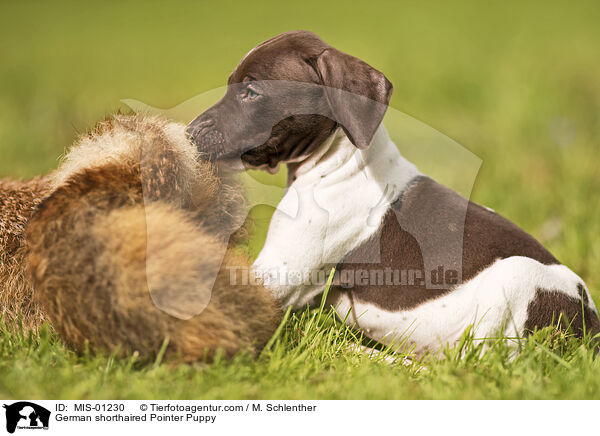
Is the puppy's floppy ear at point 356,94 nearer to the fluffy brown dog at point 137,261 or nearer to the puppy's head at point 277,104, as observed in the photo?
the puppy's head at point 277,104

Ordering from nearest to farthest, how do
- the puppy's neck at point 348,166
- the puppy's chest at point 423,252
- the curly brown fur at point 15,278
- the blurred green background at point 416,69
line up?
the curly brown fur at point 15,278, the puppy's chest at point 423,252, the puppy's neck at point 348,166, the blurred green background at point 416,69

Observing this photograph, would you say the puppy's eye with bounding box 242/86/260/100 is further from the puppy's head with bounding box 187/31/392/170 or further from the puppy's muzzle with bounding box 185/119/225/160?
the puppy's muzzle with bounding box 185/119/225/160

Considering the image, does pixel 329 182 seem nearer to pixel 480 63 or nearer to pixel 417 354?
pixel 417 354

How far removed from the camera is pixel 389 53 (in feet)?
22.0

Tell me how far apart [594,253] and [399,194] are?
190 cm

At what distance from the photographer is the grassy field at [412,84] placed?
105 inches

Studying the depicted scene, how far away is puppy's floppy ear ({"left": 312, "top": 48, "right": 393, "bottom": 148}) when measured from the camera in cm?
268

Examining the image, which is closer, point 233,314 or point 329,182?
point 233,314

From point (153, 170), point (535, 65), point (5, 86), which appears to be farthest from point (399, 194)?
point (5, 86)

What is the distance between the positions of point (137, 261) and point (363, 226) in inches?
43.1
